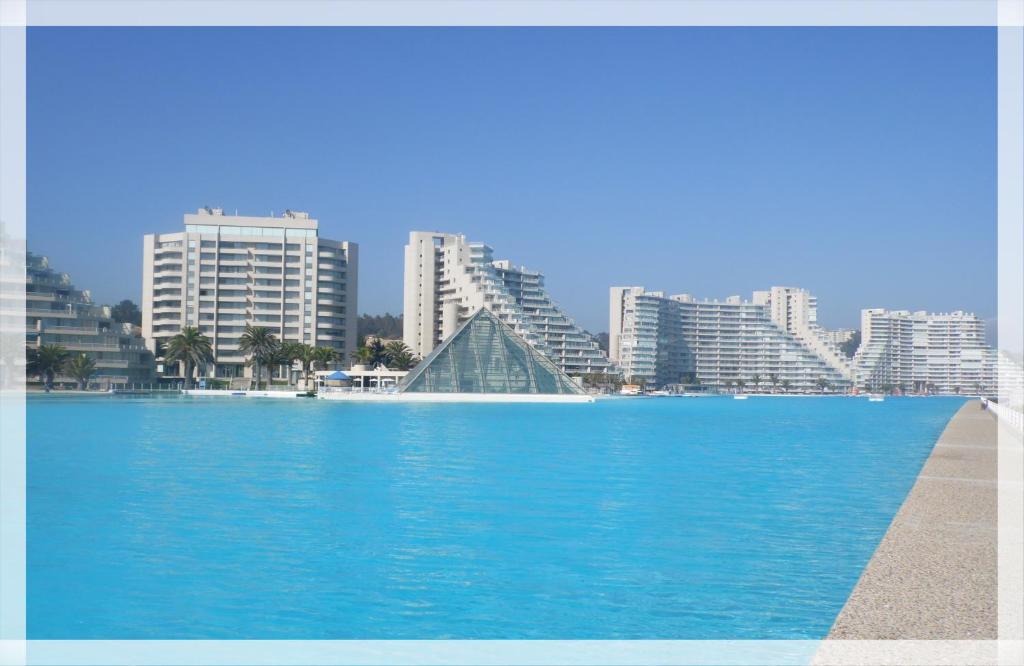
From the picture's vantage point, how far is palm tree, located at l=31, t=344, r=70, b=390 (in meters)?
101

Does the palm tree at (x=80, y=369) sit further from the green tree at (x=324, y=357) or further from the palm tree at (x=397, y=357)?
the palm tree at (x=397, y=357)

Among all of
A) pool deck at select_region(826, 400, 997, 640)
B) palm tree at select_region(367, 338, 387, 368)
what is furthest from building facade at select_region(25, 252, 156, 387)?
pool deck at select_region(826, 400, 997, 640)

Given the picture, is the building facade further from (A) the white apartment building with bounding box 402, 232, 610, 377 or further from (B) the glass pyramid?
(A) the white apartment building with bounding box 402, 232, 610, 377

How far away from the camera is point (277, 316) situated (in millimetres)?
127312

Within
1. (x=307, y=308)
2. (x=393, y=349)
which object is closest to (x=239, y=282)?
(x=307, y=308)

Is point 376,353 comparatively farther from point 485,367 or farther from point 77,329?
Result: point 77,329

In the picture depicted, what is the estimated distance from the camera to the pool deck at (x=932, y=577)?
783 centimetres

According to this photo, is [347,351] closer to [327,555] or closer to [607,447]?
[607,447]

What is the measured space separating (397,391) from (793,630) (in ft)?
313

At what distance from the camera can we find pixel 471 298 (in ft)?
468

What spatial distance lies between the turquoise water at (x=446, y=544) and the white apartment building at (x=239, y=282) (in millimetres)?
97439

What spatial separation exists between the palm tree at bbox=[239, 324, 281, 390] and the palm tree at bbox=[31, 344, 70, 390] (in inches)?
777

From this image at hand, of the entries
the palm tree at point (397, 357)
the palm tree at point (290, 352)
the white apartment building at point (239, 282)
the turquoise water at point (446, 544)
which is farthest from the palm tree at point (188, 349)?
the turquoise water at point (446, 544)

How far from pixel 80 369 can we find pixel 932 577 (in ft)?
357
